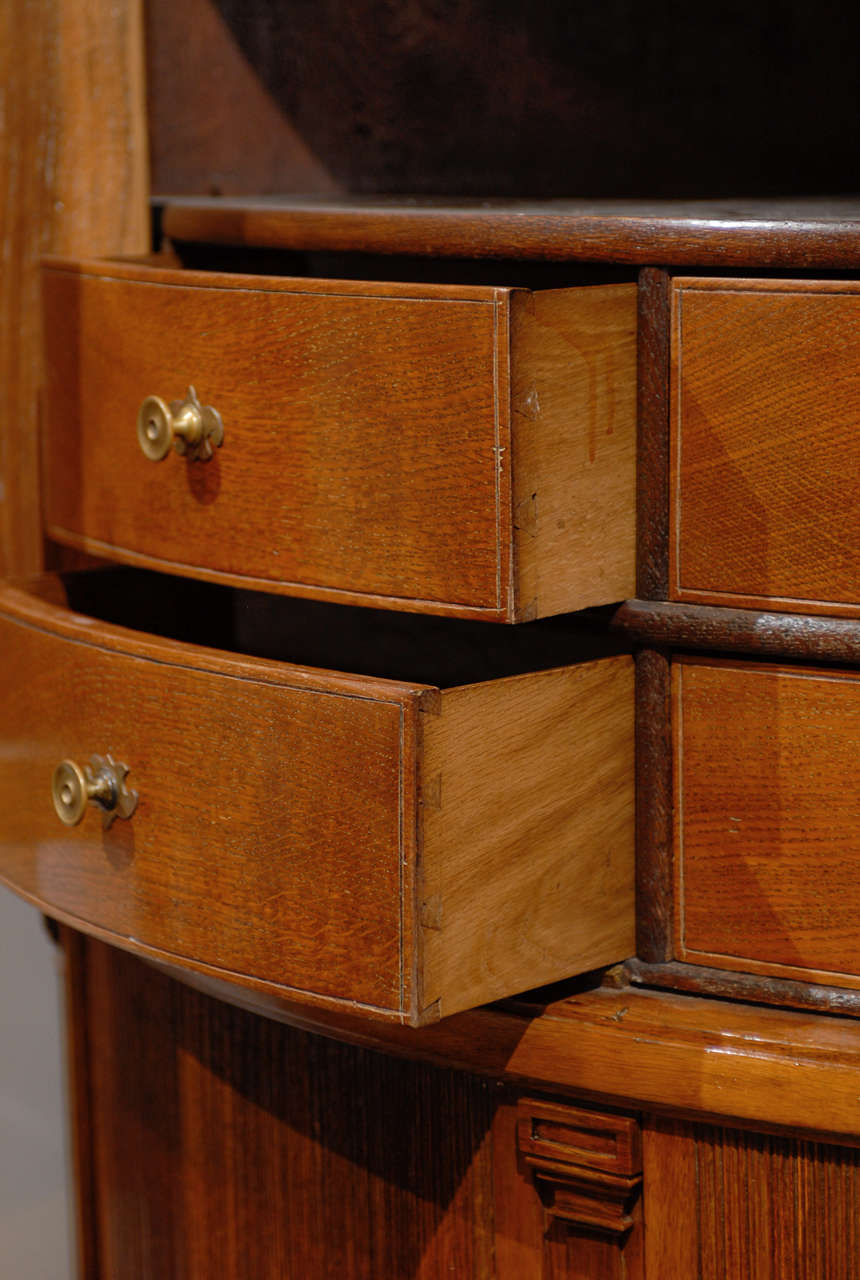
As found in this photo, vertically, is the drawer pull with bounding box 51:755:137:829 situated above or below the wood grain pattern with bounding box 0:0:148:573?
below

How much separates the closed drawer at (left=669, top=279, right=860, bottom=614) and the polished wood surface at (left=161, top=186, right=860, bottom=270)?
1 cm

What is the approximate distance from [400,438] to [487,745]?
0.36 feet

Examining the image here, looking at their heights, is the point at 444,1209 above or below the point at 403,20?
below

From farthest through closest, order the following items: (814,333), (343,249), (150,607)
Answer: (150,607)
(343,249)
(814,333)

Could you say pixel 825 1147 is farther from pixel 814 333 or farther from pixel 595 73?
pixel 595 73

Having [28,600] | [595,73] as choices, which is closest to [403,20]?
[595,73]

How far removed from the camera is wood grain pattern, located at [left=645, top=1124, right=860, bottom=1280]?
1.99ft

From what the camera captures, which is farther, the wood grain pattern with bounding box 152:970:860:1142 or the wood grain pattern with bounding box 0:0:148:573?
the wood grain pattern with bounding box 0:0:148:573

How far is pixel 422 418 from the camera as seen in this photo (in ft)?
1.88

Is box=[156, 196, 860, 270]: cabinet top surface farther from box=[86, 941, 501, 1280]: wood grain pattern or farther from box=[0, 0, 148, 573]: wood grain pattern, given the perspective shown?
box=[86, 941, 501, 1280]: wood grain pattern

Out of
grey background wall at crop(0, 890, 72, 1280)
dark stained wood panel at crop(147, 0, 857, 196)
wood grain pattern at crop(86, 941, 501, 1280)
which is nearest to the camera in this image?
wood grain pattern at crop(86, 941, 501, 1280)

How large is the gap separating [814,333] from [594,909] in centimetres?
22

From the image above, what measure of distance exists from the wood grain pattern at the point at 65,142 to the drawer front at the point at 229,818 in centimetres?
31

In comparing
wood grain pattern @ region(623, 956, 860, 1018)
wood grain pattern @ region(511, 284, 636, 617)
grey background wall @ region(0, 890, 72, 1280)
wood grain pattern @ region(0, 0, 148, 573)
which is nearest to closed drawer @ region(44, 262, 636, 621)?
wood grain pattern @ region(511, 284, 636, 617)
